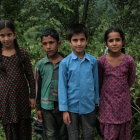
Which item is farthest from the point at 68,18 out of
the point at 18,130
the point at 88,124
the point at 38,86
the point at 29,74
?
the point at 88,124

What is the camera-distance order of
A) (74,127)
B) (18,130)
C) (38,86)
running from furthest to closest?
(18,130) < (38,86) < (74,127)

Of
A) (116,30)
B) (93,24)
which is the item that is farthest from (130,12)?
(116,30)

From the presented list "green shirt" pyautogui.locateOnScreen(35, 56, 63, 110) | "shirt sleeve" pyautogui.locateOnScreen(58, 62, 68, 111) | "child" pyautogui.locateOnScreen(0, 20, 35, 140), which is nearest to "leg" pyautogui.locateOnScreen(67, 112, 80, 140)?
"shirt sleeve" pyautogui.locateOnScreen(58, 62, 68, 111)

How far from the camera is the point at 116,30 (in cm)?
252

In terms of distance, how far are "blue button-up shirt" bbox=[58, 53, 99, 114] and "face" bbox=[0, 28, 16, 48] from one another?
1.93ft

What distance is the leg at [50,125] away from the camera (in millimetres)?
2650

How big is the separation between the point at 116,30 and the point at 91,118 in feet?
3.01

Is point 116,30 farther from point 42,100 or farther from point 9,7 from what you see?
point 9,7

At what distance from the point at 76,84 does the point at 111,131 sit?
596 millimetres

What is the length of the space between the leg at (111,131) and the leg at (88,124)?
13 cm

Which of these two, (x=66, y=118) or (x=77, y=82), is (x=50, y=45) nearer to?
(x=77, y=82)

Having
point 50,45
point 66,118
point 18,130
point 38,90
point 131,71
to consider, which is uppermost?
point 50,45

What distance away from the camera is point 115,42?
8.13ft

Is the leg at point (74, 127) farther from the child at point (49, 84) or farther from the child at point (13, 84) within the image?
the child at point (13, 84)
